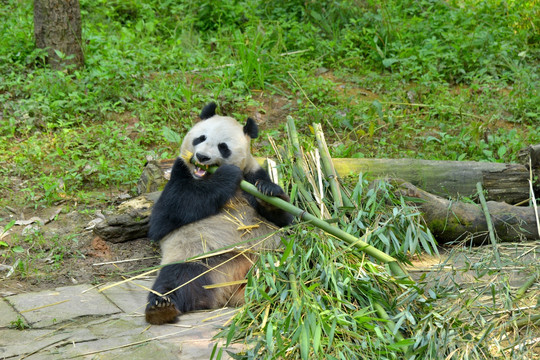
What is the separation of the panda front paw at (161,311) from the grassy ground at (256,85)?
156cm

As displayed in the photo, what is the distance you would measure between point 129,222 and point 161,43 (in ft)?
14.5

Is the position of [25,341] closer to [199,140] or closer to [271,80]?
[199,140]

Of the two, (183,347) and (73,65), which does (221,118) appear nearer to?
(183,347)

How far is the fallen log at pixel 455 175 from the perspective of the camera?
5.38m

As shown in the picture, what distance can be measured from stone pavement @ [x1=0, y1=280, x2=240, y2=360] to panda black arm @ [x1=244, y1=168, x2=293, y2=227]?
0.88 m

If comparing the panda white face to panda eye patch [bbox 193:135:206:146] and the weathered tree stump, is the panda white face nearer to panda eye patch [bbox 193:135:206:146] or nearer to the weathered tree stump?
panda eye patch [bbox 193:135:206:146]

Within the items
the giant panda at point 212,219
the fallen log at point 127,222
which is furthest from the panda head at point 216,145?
the fallen log at point 127,222

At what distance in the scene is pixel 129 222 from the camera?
528cm

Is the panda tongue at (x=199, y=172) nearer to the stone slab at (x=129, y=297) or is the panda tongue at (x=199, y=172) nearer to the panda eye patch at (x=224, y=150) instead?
the panda eye patch at (x=224, y=150)

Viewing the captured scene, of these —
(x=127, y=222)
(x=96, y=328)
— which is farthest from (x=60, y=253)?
(x=96, y=328)

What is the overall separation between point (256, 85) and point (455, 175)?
11.4 ft

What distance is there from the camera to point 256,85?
8.03 metres

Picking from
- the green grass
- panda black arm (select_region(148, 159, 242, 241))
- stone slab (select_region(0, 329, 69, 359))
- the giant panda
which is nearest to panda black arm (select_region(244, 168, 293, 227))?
the giant panda

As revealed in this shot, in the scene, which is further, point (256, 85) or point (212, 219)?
point (256, 85)
